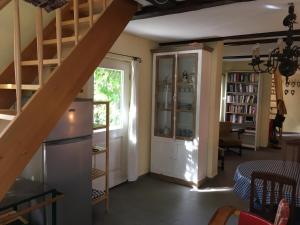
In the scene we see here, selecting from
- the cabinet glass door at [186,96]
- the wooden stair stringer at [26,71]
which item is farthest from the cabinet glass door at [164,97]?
the wooden stair stringer at [26,71]

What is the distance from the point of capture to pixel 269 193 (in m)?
2.33

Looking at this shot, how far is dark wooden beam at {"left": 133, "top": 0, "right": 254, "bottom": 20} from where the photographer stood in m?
2.46

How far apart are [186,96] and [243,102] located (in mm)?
3427

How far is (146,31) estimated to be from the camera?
3865 mm

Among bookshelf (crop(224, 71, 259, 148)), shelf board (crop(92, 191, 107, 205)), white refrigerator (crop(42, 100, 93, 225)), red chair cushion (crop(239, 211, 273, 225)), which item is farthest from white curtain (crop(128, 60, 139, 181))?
bookshelf (crop(224, 71, 259, 148))

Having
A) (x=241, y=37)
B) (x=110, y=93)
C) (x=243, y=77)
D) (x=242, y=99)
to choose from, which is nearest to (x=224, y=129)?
(x=242, y=99)

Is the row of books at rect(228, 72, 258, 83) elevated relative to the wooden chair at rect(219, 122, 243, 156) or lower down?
elevated

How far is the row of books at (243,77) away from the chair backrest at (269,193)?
509 cm

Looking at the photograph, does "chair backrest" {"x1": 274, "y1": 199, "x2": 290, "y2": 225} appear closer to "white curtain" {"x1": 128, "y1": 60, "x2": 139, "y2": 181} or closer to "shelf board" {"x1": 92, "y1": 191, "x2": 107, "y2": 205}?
"shelf board" {"x1": 92, "y1": 191, "x2": 107, "y2": 205}

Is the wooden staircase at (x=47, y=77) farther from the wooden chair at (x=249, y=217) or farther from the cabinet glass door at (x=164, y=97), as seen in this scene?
the cabinet glass door at (x=164, y=97)

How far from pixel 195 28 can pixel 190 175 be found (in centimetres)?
228

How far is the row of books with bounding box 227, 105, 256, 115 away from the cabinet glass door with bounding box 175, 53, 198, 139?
11.2 feet

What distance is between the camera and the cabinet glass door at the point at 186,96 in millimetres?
4211

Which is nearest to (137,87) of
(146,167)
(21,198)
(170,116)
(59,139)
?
(170,116)
